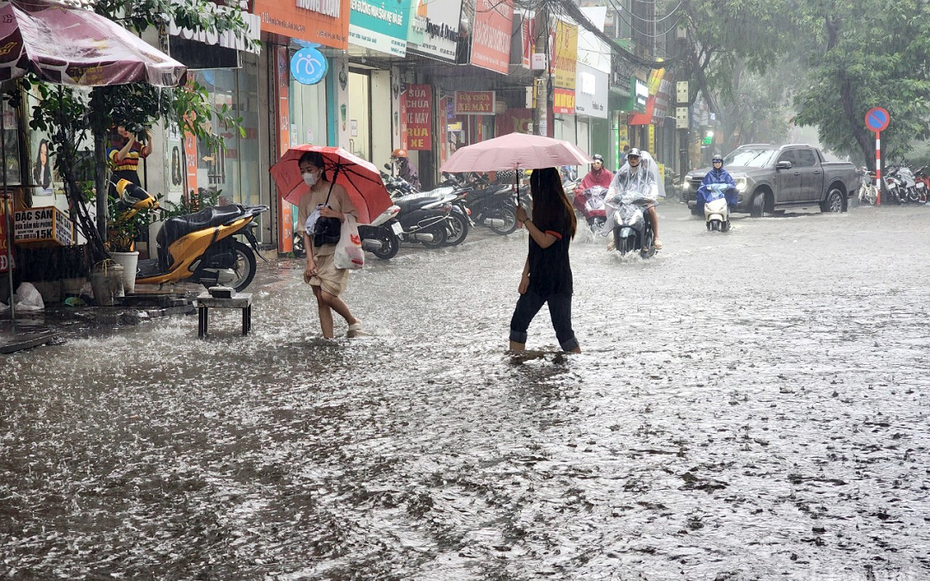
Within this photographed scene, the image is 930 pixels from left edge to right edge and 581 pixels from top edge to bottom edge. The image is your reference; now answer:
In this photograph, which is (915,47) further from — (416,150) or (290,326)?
(290,326)

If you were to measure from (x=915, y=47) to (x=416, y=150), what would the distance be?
61.1 feet

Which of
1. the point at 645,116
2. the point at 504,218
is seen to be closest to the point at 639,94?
the point at 645,116

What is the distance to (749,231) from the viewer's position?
891 inches

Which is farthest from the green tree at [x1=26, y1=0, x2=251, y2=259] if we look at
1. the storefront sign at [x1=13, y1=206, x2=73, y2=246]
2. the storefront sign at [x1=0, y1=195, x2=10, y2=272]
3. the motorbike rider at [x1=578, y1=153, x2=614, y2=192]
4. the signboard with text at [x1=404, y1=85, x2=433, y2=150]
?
the signboard with text at [x1=404, y1=85, x2=433, y2=150]

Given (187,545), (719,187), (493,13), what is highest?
(493,13)

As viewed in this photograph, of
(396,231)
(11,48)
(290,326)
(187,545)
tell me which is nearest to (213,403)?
(187,545)

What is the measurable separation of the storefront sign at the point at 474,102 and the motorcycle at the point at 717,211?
24.8 ft

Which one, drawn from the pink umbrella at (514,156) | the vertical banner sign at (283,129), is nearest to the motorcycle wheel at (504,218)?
the vertical banner sign at (283,129)

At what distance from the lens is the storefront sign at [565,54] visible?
32.9 m

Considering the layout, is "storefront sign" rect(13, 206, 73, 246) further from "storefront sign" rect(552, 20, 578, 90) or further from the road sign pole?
the road sign pole

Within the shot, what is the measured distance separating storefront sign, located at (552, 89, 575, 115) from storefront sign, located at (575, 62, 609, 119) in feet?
2.60

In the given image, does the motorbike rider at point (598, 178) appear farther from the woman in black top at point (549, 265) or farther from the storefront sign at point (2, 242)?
the woman in black top at point (549, 265)

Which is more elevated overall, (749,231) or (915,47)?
(915,47)

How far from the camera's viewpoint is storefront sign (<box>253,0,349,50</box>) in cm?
1592
